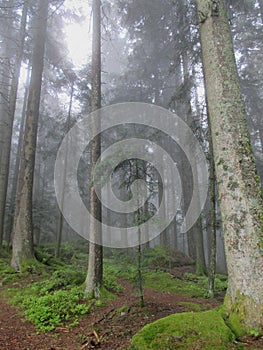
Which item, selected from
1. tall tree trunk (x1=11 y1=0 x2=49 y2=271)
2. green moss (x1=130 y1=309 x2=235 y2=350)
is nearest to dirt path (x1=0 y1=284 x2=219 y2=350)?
green moss (x1=130 y1=309 x2=235 y2=350)

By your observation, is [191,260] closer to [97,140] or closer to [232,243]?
[97,140]

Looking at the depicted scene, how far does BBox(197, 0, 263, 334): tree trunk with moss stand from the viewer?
3.13 m

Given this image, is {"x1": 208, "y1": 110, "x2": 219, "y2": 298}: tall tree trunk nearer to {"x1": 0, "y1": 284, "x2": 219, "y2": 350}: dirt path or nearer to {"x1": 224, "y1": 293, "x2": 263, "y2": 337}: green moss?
{"x1": 0, "y1": 284, "x2": 219, "y2": 350}: dirt path

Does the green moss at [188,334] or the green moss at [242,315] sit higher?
the green moss at [242,315]

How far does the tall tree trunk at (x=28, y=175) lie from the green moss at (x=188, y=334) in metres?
6.87

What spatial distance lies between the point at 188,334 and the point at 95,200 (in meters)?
4.51

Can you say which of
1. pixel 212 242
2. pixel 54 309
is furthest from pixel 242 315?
pixel 212 242

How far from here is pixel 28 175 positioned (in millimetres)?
9539

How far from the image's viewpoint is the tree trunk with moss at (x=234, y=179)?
3.13 meters

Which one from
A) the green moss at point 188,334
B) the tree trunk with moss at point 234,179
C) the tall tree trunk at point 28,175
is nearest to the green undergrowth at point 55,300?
the tall tree trunk at point 28,175

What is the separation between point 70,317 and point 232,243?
389 cm

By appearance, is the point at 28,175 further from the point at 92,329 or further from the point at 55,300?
the point at 92,329

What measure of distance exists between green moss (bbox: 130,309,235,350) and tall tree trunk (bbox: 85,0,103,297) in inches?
133

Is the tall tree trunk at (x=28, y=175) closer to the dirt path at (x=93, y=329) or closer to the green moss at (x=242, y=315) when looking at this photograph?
the dirt path at (x=93, y=329)
